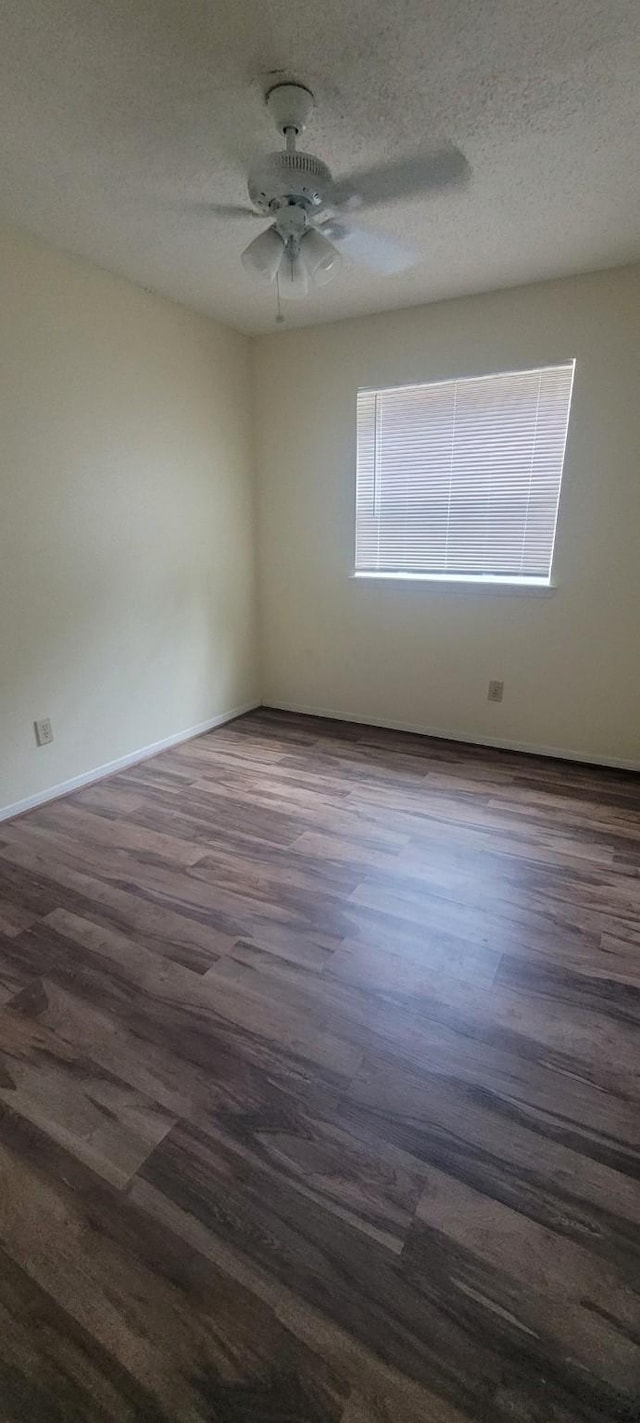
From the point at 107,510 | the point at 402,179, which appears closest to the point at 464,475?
the point at 402,179

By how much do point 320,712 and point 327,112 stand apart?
2.96 metres

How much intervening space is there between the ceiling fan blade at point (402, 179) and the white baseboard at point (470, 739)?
2.55 m

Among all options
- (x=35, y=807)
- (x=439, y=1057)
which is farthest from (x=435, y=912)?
(x=35, y=807)

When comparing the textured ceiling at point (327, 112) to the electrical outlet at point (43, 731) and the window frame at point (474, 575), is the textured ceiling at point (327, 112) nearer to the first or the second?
the window frame at point (474, 575)

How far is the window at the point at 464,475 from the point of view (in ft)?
9.65

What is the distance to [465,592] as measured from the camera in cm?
330

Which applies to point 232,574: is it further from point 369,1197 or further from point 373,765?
point 369,1197

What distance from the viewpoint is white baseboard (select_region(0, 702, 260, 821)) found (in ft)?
8.82

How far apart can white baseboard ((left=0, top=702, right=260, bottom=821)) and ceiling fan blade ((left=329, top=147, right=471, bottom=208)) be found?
259cm

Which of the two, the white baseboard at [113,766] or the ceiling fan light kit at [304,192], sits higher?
the ceiling fan light kit at [304,192]

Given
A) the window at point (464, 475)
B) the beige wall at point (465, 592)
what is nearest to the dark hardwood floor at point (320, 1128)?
the beige wall at point (465, 592)

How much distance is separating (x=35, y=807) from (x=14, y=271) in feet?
7.38

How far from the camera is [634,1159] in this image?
1221mm

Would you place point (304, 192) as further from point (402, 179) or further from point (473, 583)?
point (473, 583)
